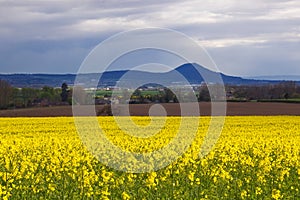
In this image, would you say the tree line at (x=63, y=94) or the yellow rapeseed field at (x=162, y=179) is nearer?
the yellow rapeseed field at (x=162, y=179)

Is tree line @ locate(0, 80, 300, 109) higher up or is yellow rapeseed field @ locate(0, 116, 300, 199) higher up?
tree line @ locate(0, 80, 300, 109)

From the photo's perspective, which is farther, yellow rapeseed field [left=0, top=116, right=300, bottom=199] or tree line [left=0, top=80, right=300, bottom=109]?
tree line [left=0, top=80, right=300, bottom=109]

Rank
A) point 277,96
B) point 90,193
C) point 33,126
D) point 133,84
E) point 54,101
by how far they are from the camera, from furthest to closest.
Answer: point 277,96
point 54,101
point 33,126
point 133,84
point 90,193

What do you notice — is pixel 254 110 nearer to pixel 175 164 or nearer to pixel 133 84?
pixel 133 84

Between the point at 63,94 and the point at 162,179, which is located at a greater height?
the point at 63,94

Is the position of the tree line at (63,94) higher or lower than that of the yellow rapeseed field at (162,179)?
higher

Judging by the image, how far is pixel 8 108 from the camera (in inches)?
1922

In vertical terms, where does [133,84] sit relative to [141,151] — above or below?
above

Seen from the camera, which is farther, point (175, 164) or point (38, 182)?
point (175, 164)

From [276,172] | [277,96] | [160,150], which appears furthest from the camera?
[277,96]

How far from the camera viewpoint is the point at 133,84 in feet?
68.2

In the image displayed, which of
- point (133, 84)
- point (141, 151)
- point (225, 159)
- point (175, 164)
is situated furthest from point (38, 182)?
point (133, 84)

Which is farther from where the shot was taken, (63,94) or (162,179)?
(63,94)

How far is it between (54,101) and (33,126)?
797 inches
